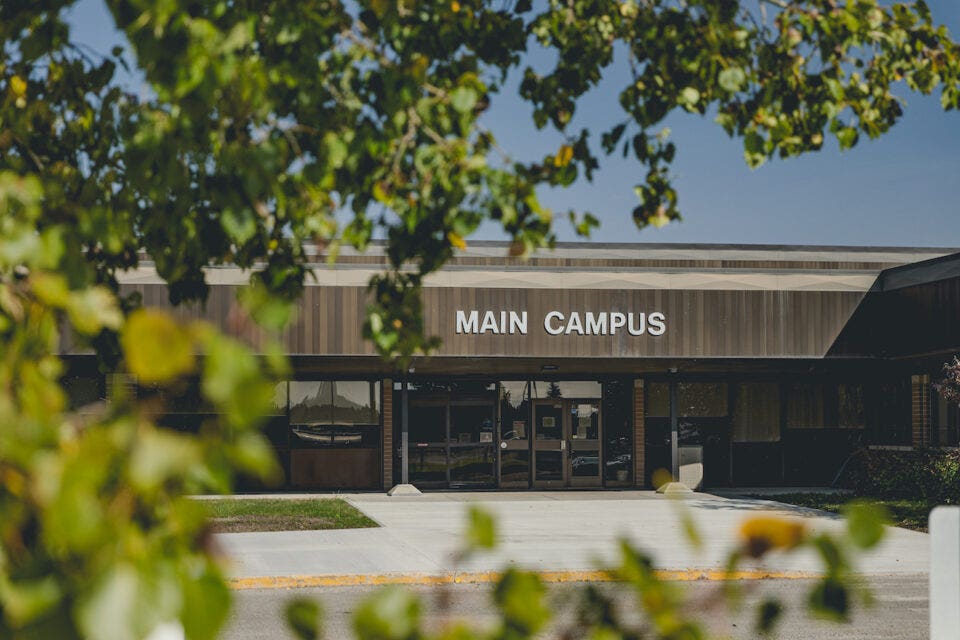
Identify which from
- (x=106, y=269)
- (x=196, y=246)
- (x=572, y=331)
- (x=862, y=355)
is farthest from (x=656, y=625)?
Result: (x=862, y=355)

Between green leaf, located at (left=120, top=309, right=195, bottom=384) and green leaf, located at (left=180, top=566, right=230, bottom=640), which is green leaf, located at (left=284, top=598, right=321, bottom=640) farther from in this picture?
green leaf, located at (left=120, top=309, right=195, bottom=384)

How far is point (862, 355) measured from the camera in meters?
22.9

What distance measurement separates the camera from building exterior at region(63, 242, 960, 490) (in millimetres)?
22141

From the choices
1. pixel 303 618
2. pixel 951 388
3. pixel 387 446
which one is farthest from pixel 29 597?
pixel 387 446

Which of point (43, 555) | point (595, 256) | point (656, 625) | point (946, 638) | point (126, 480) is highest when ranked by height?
point (595, 256)

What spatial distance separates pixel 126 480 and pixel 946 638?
3.31 meters

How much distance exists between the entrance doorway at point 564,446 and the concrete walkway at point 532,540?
7.84 ft

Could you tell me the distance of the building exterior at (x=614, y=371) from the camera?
22141 mm

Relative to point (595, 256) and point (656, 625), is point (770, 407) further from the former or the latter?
point (656, 625)

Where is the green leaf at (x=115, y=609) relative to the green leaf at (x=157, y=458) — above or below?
below

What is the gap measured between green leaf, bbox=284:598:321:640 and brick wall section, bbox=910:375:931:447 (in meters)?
24.8

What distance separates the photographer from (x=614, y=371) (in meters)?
25.1

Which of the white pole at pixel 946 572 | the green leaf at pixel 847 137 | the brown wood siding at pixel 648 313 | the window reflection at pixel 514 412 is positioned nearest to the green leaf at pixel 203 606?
the white pole at pixel 946 572

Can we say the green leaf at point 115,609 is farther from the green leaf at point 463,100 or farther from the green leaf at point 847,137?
the green leaf at point 847,137
